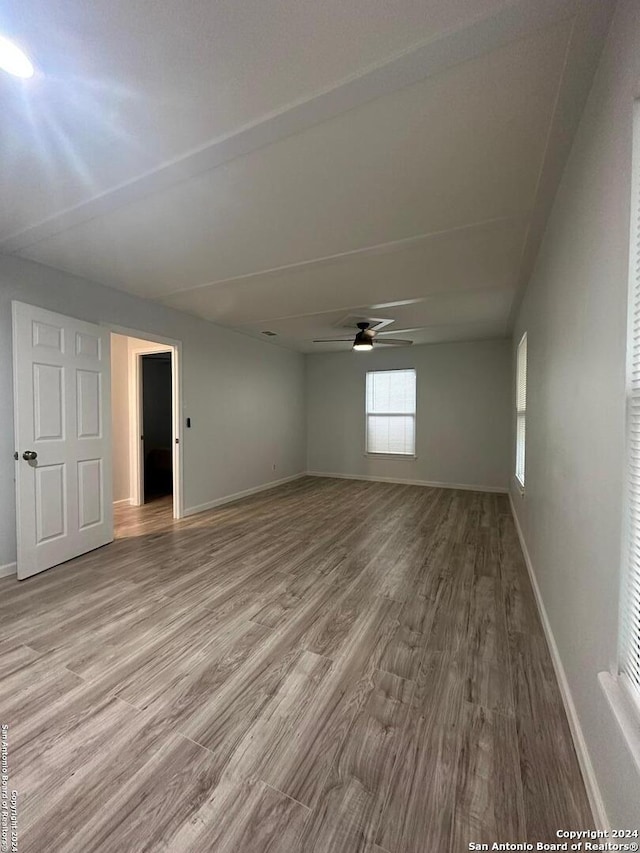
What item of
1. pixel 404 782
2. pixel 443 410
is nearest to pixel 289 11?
pixel 404 782

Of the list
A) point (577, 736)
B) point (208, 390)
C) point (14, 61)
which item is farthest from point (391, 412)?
point (14, 61)

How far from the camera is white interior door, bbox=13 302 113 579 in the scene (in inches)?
107

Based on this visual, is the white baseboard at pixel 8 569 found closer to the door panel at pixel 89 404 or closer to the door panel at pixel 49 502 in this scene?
the door panel at pixel 49 502

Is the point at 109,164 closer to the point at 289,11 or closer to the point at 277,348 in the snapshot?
the point at 289,11

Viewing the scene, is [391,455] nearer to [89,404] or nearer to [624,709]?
[89,404]

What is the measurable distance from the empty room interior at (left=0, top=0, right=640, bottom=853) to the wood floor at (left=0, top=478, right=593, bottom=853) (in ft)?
0.04

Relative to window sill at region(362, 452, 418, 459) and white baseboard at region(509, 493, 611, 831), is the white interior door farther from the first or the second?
window sill at region(362, 452, 418, 459)

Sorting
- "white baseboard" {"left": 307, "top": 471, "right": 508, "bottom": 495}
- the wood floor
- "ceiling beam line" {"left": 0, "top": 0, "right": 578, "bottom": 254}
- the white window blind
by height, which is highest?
"ceiling beam line" {"left": 0, "top": 0, "right": 578, "bottom": 254}

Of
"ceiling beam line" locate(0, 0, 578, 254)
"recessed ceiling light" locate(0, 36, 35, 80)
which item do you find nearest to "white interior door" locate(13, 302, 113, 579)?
"ceiling beam line" locate(0, 0, 578, 254)

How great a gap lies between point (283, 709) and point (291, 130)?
8.22 ft

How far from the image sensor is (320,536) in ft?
12.1

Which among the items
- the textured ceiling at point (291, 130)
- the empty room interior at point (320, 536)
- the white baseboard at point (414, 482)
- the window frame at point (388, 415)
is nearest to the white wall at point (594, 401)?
the empty room interior at point (320, 536)

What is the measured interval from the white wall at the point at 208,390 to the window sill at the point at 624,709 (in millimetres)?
3751

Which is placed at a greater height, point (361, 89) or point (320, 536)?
point (361, 89)
